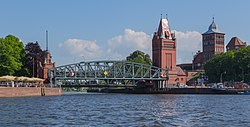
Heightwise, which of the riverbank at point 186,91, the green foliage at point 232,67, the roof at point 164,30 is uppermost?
the roof at point 164,30

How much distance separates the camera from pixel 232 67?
508 feet

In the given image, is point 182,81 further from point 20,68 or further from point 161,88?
point 20,68

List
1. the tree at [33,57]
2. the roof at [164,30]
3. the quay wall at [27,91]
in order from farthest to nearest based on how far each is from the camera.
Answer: the roof at [164,30]
the tree at [33,57]
the quay wall at [27,91]

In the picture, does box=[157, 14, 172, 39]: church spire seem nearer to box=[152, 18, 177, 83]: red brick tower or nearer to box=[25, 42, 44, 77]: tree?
box=[152, 18, 177, 83]: red brick tower

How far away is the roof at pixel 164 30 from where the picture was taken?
541 ft

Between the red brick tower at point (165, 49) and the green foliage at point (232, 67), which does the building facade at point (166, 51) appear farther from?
the green foliage at point (232, 67)

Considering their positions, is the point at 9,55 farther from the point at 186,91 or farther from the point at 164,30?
the point at 164,30

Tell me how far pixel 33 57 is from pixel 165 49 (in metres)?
53.3

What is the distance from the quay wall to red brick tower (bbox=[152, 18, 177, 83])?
2140 inches

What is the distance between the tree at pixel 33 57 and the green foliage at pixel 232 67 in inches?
2390

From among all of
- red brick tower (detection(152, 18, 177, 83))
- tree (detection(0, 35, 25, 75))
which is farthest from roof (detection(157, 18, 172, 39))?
tree (detection(0, 35, 25, 75))

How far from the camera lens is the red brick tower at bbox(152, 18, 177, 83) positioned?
160250 millimetres

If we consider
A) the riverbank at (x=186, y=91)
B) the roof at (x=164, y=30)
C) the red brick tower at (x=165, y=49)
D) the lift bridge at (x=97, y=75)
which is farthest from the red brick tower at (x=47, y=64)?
the roof at (x=164, y=30)

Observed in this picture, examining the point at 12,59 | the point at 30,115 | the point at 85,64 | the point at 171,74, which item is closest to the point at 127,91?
the point at 171,74
